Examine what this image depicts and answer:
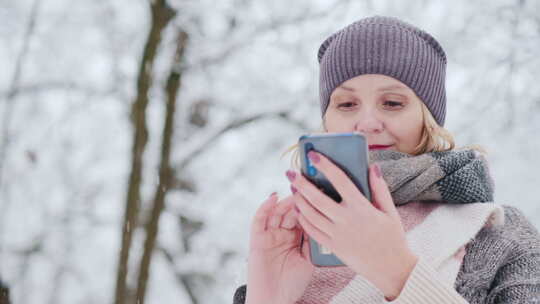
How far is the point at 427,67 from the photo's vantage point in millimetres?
1496

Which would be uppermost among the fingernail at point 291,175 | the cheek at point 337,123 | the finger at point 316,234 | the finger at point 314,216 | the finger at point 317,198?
the cheek at point 337,123

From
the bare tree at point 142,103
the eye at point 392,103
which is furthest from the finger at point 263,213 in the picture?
the bare tree at point 142,103

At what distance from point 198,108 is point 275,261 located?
4.35m

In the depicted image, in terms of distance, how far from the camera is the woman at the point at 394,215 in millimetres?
921

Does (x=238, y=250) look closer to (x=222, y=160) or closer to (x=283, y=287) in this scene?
(x=222, y=160)

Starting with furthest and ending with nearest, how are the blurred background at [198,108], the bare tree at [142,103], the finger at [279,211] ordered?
1. the blurred background at [198,108]
2. the bare tree at [142,103]
3. the finger at [279,211]

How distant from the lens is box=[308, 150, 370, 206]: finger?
0.91 m

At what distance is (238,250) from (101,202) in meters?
1.96

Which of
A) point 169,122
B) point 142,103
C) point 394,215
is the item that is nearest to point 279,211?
point 394,215

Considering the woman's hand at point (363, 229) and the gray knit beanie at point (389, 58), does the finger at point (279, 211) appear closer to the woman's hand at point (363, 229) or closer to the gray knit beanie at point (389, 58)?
the woman's hand at point (363, 229)

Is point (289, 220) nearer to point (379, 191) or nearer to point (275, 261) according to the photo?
point (275, 261)

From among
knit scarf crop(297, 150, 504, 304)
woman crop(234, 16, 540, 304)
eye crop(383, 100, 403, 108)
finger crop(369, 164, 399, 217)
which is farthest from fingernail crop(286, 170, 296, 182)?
eye crop(383, 100, 403, 108)

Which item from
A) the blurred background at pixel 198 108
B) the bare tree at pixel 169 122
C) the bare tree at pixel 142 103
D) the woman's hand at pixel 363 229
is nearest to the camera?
the woman's hand at pixel 363 229

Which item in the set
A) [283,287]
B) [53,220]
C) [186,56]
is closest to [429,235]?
[283,287]
